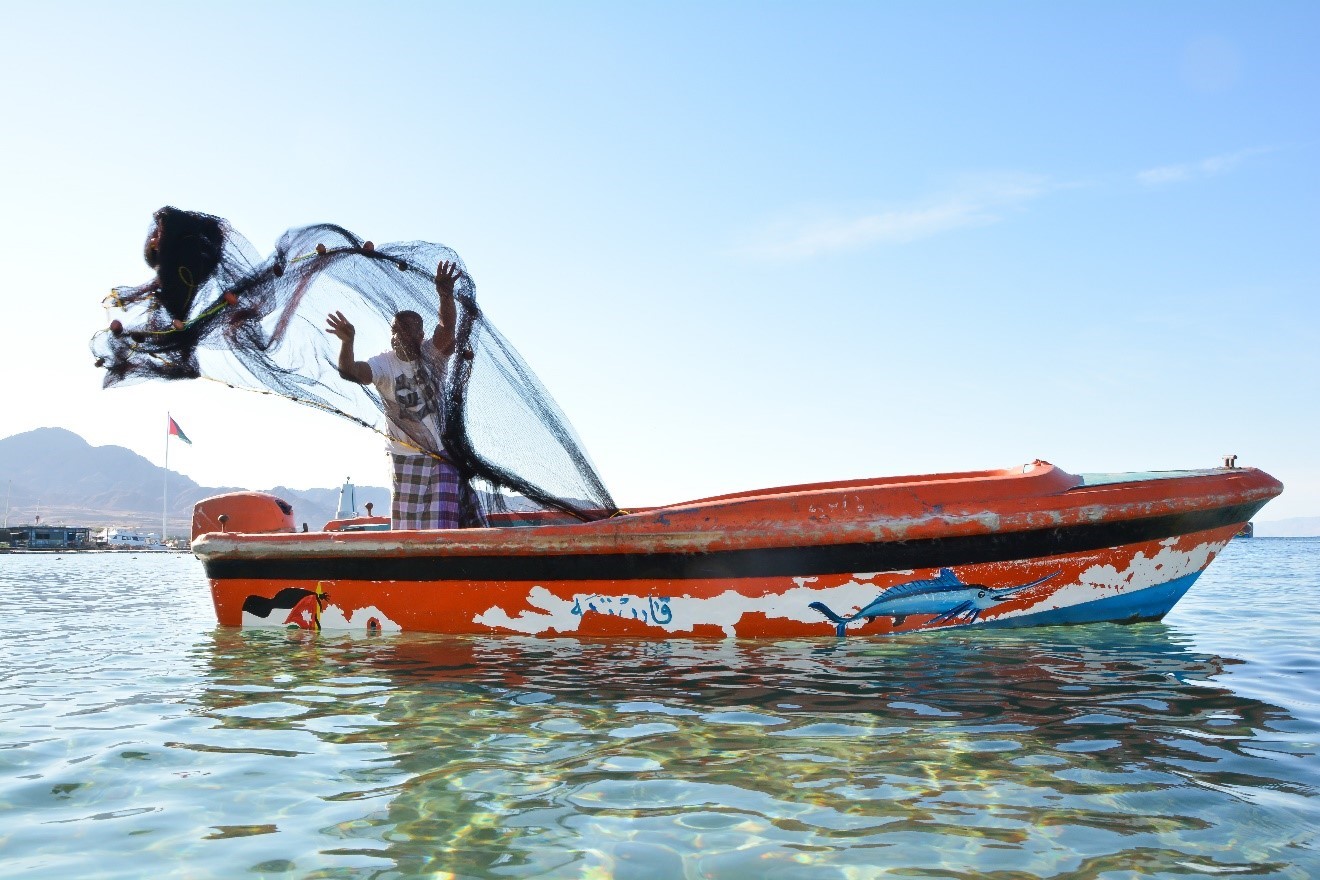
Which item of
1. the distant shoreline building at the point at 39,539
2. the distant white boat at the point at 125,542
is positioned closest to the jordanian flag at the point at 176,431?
the distant shoreline building at the point at 39,539

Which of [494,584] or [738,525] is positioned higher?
[738,525]

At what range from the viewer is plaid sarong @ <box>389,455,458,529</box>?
291 inches

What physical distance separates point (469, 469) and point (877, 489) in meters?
3.10

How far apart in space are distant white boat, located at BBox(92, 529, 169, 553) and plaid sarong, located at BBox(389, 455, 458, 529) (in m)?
87.8

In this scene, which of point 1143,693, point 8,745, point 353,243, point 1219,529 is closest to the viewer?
point 8,745

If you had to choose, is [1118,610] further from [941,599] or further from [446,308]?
[446,308]

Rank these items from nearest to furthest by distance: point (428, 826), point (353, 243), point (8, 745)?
point (428, 826)
point (8, 745)
point (353, 243)

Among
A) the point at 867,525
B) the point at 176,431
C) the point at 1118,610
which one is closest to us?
the point at 867,525

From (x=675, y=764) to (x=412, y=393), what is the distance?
4365 mm

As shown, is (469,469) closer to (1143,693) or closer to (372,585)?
(372,585)

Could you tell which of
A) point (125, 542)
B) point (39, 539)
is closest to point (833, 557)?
point (39, 539)

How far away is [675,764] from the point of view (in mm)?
3352

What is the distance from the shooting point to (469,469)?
7.08m

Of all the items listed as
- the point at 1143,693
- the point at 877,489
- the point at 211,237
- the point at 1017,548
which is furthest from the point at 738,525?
the point at 211,237
